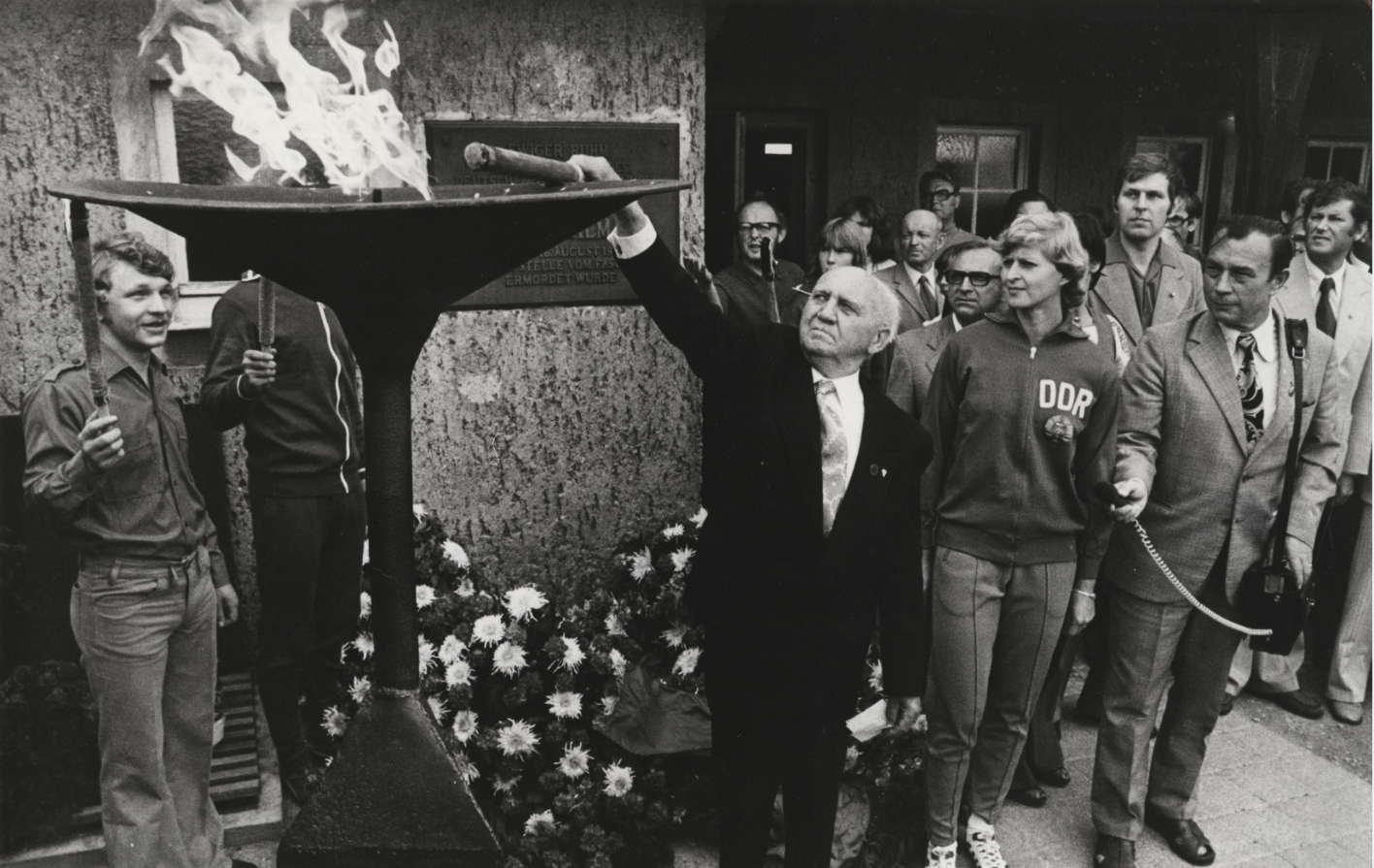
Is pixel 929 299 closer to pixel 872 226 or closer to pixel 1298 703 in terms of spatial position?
pixel 872 226

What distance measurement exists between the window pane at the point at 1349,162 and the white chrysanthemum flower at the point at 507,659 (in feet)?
32.5

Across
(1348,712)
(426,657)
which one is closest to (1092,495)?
(426,657)

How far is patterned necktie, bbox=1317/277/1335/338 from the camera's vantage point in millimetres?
4805

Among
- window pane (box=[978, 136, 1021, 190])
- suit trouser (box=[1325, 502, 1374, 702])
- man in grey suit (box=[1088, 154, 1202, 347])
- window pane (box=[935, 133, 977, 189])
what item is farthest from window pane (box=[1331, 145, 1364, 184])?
man in grey suit (box=[1088, 154, 1202, 347])

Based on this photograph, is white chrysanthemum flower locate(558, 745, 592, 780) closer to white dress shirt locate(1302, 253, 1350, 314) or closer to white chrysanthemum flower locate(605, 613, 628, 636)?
white chrysanthemum flower locate(605, 613, 628, 636)

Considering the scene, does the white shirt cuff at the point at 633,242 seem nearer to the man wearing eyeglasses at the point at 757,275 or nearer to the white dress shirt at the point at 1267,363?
the white dress shirt at the point at 1267,363

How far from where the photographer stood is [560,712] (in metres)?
3.49

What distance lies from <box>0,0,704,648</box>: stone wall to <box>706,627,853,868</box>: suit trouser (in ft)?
6.25

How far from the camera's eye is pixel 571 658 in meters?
3.61

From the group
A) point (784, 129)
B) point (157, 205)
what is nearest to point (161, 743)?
point (157, 205)

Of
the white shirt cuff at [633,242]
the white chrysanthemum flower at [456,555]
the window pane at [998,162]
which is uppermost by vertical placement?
the window pane at [998,162]

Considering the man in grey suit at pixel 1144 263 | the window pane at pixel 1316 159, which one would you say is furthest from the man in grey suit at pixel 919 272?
the window pane at pixel 1316 159

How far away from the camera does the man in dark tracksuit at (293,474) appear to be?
11.6ft

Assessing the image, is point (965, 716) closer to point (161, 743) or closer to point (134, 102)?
point (161, 743)
